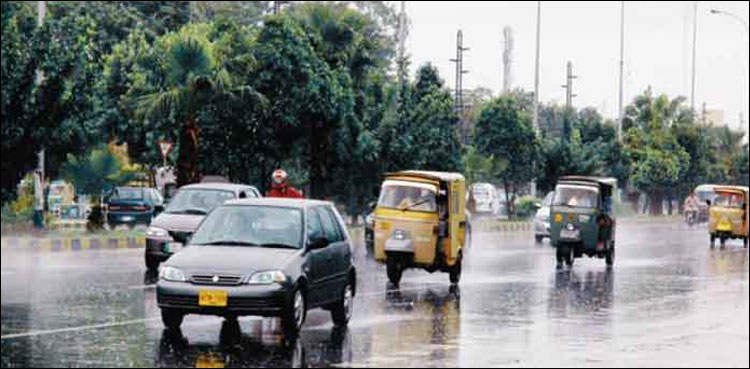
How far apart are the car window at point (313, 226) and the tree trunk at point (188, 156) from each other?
24731 millimetres

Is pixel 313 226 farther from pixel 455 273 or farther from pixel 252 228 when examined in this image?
pixel 455 273

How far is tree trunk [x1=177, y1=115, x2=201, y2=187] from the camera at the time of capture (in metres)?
43.3

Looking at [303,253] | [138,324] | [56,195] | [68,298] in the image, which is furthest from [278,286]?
[56,195]

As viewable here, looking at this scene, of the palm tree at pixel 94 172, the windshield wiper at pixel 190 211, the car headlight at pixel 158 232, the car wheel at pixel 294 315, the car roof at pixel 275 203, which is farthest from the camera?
the palm tree at pixel 94 172

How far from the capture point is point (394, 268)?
2661 centimetres

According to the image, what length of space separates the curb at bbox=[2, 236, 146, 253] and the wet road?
451cm

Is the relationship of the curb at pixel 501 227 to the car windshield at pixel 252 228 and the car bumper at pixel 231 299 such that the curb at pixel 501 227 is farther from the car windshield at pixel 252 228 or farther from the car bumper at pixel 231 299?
the car bumper at pixel 231 299

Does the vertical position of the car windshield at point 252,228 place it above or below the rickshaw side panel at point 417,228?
above

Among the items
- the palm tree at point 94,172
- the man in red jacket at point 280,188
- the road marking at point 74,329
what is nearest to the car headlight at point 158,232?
the man in red jacket at point 280,188

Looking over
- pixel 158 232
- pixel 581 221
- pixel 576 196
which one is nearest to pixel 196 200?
pixel 158 232

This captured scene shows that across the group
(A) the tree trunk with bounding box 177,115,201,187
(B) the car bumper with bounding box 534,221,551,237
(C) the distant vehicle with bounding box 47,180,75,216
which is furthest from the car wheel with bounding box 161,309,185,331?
(C) the distant vehicle with bounding box 47,180,75,216

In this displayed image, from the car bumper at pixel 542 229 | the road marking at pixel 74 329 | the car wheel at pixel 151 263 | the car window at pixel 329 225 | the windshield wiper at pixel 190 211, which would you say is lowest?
the car bumper at pixel 542 229

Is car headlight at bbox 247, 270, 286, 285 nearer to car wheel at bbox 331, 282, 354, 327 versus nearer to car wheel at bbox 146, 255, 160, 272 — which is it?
car wheel at bbox 331, 282, 354, 327

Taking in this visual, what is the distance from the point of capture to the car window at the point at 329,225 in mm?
18797
